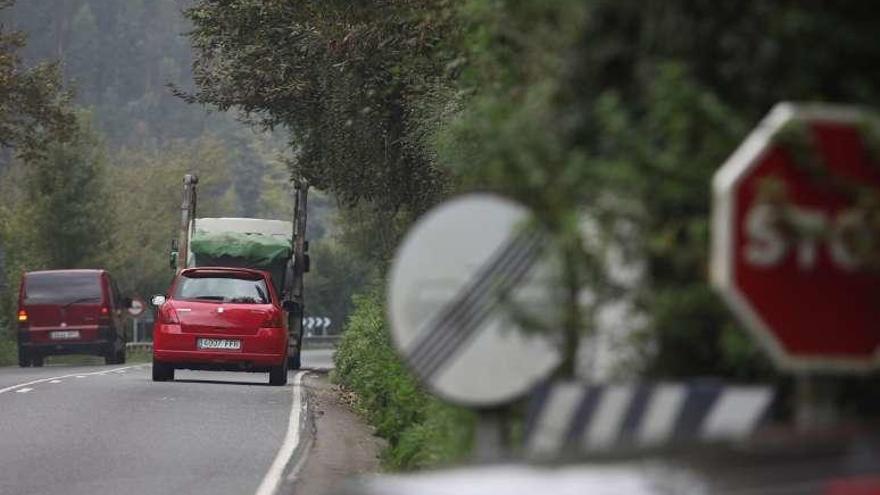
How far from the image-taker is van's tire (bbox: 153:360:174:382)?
90.0ft

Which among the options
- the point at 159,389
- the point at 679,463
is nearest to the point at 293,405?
the point at 159,389

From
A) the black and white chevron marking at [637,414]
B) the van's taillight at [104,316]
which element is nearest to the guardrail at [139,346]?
the van's taillight at [104,316]

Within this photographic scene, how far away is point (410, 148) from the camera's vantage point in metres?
25.7

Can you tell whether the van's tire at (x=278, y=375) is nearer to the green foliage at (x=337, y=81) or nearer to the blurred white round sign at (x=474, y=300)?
the green foliage at (x=337, y=81)

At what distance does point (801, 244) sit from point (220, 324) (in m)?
22.8

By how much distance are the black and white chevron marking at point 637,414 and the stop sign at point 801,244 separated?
6.2 inches

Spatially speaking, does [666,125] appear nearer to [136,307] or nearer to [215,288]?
[215,288]

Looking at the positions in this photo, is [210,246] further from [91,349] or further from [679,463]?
[679,463]

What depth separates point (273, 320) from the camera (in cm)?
2714

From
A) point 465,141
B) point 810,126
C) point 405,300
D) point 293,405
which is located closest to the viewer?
point 810,126

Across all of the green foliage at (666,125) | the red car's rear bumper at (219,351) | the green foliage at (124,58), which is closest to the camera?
the green foliage at (666,125)

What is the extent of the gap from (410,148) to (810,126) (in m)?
21.4

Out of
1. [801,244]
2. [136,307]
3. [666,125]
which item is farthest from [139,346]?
[801,244]

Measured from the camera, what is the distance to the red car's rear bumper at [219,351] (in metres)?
26.8
